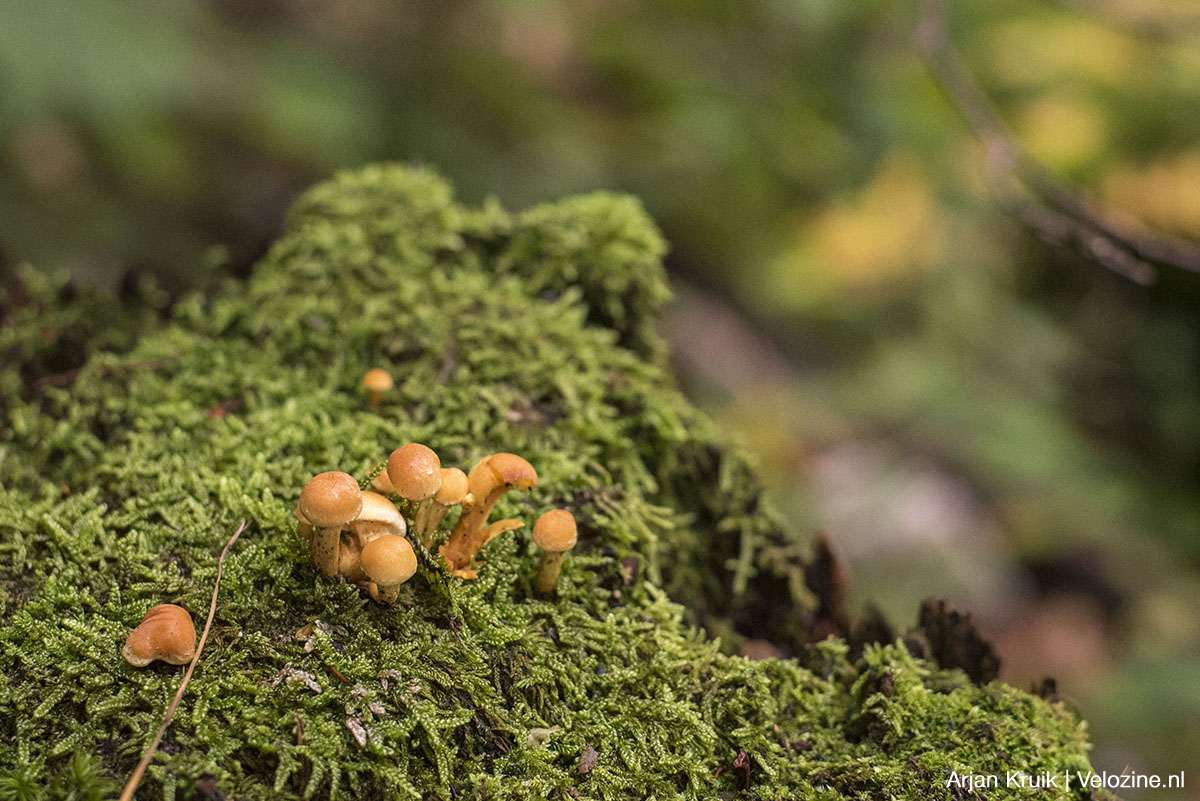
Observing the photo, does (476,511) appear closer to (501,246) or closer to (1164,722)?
(501,246)

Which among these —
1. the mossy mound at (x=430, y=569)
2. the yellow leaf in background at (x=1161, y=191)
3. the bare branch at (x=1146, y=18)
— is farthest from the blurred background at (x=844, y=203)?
the mossy mound at (x=430, y=569)

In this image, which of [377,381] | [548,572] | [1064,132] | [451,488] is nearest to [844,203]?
[1064,132]

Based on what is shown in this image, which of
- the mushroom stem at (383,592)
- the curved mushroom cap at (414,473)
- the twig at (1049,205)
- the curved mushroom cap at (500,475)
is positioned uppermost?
the twig at (1049,205)

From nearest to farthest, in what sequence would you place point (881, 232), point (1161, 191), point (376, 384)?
point (376, 384) < point (1161, 191) < point (881, 232)

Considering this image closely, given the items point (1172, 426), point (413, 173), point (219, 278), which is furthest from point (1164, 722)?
point (219, 278)

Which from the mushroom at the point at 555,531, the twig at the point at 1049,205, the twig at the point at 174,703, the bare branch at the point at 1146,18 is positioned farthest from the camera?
the bare branch at the point at 1146,18

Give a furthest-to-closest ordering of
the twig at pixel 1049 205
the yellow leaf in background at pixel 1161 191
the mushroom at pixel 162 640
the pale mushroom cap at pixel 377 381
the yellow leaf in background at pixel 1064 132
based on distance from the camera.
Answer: the yellow leaf in background at pixel 1064 132 → the yellow leaf in background at pixel 1161 191 → the twig at pixel 1049 205 → the pale mushroom cap at pixel 377 381 → the mushroom at pixel 162 640

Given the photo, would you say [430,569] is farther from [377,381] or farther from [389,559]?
[377,381]

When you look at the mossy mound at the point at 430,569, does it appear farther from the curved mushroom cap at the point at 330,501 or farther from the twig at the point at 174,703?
the curved mushroom cap at the point at 330,501
